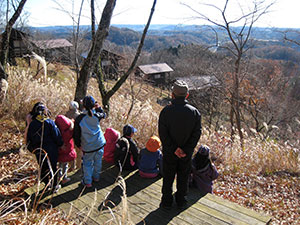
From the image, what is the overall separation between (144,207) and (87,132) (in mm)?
1314

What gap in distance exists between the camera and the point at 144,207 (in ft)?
10.0

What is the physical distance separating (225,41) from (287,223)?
24.4 ft

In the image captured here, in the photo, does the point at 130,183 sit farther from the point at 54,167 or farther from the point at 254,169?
the point at 254,169

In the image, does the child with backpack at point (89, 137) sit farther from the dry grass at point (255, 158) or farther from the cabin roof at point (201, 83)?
the cabin roof at point (201, 83)

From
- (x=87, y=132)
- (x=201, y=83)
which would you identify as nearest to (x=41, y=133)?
(x=87, y=132)

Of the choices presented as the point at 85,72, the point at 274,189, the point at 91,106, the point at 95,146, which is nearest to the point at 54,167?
the point at 95,146

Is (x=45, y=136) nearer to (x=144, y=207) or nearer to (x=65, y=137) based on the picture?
(x=65, y=137)

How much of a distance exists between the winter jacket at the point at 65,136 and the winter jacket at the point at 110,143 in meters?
0.82

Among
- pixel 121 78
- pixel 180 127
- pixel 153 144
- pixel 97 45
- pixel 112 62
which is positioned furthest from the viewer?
pixel 112 62

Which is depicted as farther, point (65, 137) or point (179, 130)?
point (65, 137)

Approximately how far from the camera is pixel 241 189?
15.7 ft

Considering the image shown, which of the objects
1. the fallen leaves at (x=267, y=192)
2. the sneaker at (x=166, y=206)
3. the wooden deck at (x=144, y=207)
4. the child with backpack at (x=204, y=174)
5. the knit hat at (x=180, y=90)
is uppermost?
the knit hat at (x=180, y=90)

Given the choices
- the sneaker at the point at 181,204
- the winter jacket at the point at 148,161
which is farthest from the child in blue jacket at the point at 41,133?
the sneaker at the point at 181,204

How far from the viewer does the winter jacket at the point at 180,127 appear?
2.75 meters
